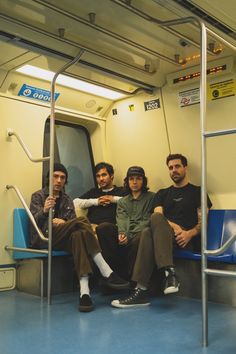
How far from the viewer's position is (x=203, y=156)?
244cm

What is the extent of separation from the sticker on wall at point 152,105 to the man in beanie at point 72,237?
1.32 metres

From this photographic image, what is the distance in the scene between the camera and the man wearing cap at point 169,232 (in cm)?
326

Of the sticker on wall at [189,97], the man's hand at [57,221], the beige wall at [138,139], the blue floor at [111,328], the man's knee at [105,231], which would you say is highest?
the sticker on wall at [189,97]

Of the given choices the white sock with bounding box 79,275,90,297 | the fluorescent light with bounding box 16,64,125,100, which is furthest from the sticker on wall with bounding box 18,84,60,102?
the white sock with bounding box 79,275,90,297

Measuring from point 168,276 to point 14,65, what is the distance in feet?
8.33

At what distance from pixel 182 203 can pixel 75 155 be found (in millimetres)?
1913

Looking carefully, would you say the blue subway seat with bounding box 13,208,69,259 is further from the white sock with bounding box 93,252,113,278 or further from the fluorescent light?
the fluorescent light

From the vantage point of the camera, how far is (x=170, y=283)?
10.3 ft

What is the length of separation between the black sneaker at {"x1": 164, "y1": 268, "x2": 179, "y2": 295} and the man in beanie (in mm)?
429

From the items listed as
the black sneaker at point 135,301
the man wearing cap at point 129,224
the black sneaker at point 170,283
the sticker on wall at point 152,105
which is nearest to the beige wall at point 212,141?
the sticker on wall at point 152,105

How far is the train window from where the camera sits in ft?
16.7

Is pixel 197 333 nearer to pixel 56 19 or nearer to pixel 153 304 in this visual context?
pixel 153 304

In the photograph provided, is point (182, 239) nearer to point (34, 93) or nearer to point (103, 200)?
point (103, 200)

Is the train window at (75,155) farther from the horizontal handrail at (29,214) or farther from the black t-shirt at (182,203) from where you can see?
the black t-shirt at (182,203)
